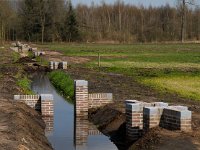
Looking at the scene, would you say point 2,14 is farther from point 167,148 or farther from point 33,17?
point 167,148

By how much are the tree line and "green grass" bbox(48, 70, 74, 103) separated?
49041 mm

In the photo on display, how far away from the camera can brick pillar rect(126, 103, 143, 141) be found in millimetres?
13891

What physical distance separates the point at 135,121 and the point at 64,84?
13.9 metres

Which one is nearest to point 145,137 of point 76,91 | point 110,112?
point 110,112

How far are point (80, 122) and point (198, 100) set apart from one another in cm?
553

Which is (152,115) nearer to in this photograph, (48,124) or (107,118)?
(107,118)

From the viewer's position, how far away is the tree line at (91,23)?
91.9 metres

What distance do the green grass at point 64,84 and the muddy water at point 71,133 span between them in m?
2.64

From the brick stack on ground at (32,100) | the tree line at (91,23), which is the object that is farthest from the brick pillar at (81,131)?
the tree line at (91,23)

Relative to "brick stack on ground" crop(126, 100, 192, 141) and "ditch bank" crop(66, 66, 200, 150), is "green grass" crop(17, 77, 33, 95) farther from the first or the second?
"brick stack on ground" crop(126, 100, 192, 141)

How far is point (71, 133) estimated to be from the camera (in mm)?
15875

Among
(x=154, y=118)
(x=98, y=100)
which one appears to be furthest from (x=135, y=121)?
(x=98, y=100)

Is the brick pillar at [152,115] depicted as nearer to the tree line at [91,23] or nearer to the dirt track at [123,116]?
the dirt track at [123,116]

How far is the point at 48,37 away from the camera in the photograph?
94.0m
